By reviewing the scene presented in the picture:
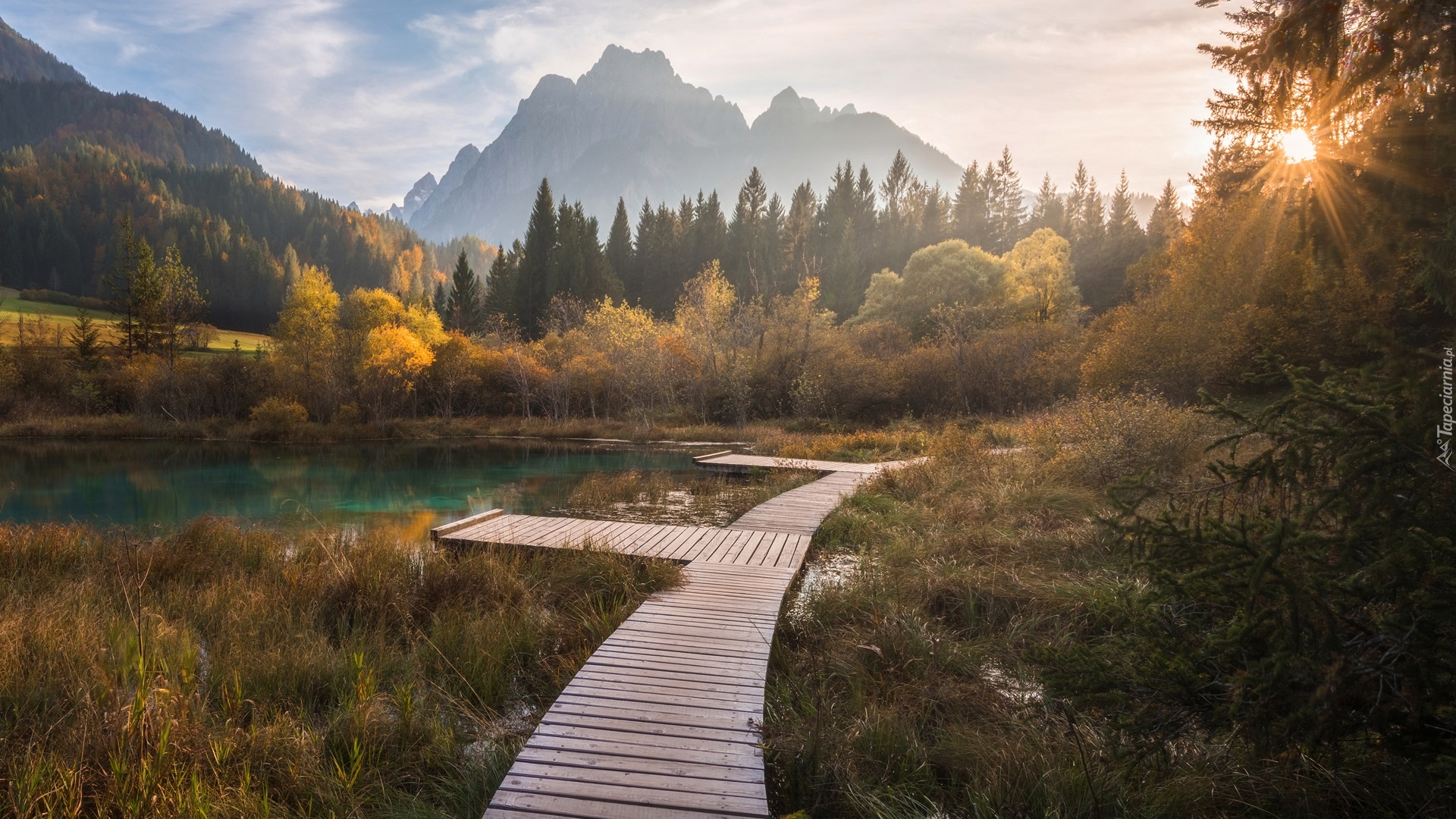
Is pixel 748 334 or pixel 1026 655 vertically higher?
pixel 748 334

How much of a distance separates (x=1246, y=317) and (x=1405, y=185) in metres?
15.4

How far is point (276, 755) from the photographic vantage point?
11.2ft

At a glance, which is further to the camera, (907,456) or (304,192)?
(304,192)

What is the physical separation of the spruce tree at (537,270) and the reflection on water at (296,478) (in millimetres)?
27872

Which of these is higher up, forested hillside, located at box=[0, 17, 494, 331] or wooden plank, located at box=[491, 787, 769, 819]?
forested hillside, located at box=[0, 17, 494, 331]

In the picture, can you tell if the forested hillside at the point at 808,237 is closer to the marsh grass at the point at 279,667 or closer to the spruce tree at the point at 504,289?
the spruce tree at the point at 504,289

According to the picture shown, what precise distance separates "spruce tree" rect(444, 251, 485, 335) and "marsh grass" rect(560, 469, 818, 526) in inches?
1480

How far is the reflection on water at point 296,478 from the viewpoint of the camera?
1238cm

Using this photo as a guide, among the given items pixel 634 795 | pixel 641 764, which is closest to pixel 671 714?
pixel 641 764

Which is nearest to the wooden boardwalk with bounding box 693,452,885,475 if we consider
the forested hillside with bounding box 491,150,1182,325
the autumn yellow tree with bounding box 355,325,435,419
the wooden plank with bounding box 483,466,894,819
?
the wooden plank with bounding box 483,466,894,819

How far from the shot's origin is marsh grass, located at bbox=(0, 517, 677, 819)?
3.06 meters

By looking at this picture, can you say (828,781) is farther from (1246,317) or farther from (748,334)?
(748,334)

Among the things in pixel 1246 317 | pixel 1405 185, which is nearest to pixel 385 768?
pixel 1405 185

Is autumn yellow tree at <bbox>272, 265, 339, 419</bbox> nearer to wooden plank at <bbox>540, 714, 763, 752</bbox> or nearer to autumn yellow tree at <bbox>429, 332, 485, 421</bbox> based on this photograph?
autumn yellow tree at <bbox>429, 332, 485, 421</bbox>
